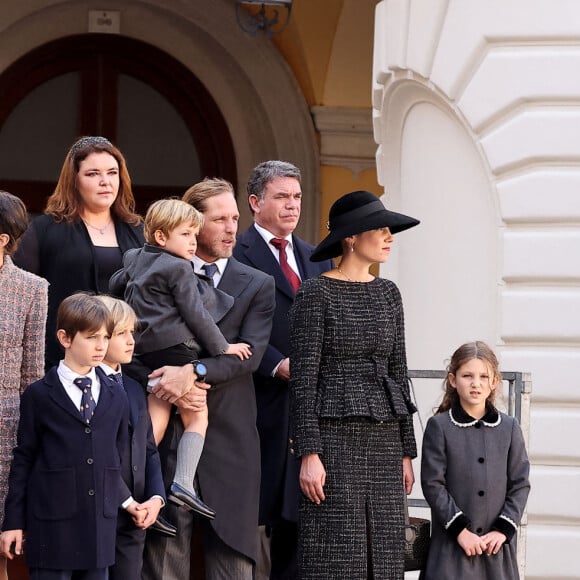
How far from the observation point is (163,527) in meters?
5.80

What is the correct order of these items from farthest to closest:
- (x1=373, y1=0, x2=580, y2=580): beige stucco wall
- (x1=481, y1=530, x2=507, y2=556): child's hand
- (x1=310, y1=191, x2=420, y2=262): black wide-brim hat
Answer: (x1=373, y1=0, x2=580, y2=580): beige stucco wall
(x1=481, y1=530, x2=507, y2=556): child's hand
(x1=310, y1=191, x2=420, y2=262): black wide-brim hat

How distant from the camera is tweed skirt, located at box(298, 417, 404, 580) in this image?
5.91 meters

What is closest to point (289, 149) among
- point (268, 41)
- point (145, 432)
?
point (268, 41)

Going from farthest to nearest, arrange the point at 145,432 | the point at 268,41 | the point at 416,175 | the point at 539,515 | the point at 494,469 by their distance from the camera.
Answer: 1. the point at 268,41
2. the point at 416,175
3. the point at 539,515
4. the point at 494,469
5. the point at 145,432

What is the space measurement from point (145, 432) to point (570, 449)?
2947mm

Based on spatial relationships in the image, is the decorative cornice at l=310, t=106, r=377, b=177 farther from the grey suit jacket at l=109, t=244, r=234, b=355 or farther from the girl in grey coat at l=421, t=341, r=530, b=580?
the grey suit jacket at l=109, t=244, r=234, b=355

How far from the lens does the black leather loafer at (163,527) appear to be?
5797 millimetres

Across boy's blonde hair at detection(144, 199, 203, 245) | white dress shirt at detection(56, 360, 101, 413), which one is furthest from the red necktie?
white dress shirt at detection(56, 360, 101, 413)

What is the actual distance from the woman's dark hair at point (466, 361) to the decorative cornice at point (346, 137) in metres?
5.45

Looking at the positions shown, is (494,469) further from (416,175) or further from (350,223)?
(416,175)

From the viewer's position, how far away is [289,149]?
11.7 metres

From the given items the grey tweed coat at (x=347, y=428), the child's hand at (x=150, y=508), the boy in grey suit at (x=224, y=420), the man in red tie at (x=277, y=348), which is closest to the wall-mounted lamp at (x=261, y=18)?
the man in red tie at (x=277, y=348)

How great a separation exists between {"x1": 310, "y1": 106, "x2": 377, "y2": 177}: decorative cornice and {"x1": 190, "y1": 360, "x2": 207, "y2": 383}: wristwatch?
231 inches

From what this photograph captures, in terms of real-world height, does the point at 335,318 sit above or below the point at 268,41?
below
